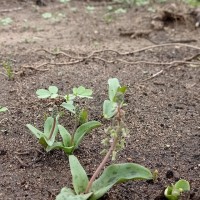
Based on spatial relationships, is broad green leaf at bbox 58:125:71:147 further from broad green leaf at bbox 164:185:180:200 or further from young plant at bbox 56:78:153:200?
broad green leaf at bbox 164:185:180:200

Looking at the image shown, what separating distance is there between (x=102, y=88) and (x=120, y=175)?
3.66 ft

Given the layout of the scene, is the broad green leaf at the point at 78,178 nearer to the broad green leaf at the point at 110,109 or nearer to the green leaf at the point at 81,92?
the broad green leaf at the point at 110,109

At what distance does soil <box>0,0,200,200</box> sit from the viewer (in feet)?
6.50

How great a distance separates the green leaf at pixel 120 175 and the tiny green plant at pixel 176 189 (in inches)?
4.1

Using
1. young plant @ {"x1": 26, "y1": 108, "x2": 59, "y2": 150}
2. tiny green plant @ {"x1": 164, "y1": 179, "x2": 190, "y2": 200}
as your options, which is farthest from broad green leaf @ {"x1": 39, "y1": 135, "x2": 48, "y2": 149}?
tiny green plant @ {"x1": 164, "y1": 179, "x2": 190, "y2": 200}

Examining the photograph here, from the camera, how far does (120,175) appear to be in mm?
1786

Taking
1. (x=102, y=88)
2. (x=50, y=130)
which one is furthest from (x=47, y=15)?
(x=50, y=130)

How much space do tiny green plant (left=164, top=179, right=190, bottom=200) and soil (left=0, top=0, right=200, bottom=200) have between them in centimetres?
6

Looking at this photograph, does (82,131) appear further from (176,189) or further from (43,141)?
(176,189)

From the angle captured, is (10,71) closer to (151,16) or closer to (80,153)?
(80,153)

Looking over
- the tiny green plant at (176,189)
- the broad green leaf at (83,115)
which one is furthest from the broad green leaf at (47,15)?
the tiny green plant at (176,189)

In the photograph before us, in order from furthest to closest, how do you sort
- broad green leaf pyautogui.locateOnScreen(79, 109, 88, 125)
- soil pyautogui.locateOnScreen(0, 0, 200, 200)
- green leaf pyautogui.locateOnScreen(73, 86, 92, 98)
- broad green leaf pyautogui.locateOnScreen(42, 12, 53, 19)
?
broad green leaf pyautogui.locateOnScreen(42, 12, 53, 19)
broad green leaf pyautogui.locateOnScreen(79, 109, 88, 125)
green leaf pyautogui.locateOnScreen(73, 86, 92, 98)
soil pyautogui.locateOnScreen(0, 0, 200, 200)

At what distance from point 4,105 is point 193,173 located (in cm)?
112

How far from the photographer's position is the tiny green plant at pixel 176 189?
177 centimetres
